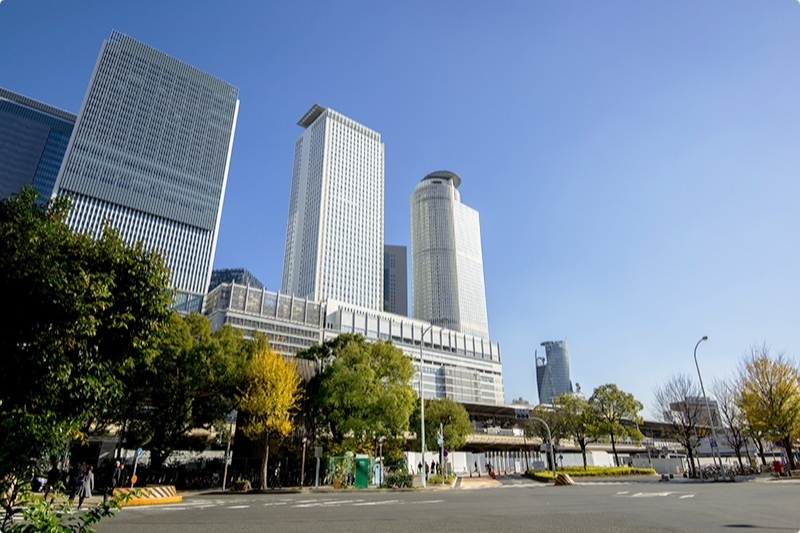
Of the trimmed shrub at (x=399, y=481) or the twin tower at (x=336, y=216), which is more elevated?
the twin tower at (x=336, y=216)

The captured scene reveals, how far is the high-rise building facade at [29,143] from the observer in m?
138

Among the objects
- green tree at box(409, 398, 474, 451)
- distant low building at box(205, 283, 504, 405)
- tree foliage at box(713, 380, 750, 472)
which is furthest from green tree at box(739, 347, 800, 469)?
distant low building at box(205, 283, 504, 405)

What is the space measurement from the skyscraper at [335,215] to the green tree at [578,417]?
111637mm

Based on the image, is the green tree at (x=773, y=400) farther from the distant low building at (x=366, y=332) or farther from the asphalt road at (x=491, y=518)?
the distant low building at (x=366, y=332)

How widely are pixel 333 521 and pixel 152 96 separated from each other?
15924cm

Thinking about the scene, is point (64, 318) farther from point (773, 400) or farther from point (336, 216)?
point (336, 216)

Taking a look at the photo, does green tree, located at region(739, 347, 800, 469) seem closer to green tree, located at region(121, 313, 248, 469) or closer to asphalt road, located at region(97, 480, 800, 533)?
asphalt road, located at region(97, 480, 800, 533)

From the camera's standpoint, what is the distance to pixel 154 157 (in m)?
135

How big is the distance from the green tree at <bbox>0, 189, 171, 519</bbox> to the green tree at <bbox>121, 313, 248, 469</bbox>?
1653cm

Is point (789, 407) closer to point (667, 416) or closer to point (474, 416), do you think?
point (667, 416)

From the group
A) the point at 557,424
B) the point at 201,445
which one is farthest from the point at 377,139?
the point at 201,445

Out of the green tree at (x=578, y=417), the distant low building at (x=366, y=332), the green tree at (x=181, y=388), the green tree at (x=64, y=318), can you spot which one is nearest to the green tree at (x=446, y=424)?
the green tree at (x=578, y=417)

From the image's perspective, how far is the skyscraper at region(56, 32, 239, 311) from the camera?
401ft

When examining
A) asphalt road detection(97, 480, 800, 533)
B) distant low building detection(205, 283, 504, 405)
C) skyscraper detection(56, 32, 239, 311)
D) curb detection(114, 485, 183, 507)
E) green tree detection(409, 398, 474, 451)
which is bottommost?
curb detection(114, 485, 183, 507)
